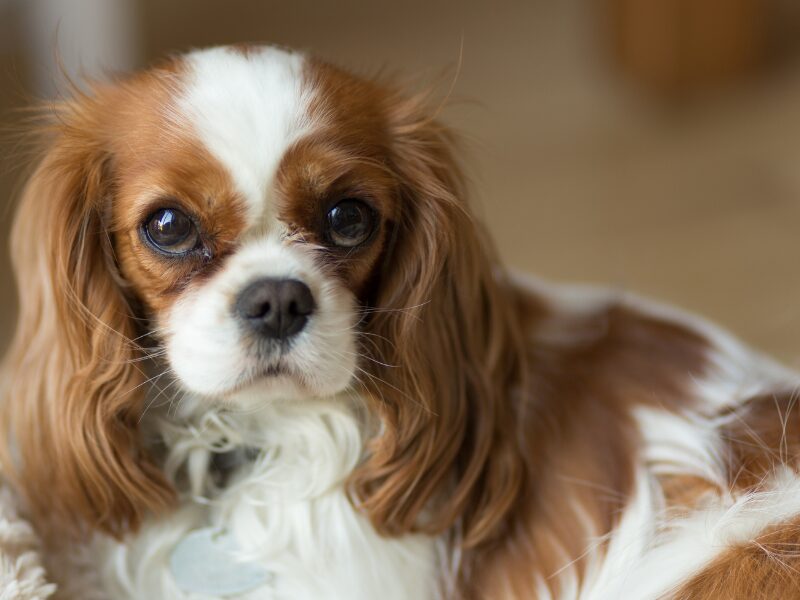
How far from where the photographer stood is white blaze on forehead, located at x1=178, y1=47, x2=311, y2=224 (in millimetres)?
1173

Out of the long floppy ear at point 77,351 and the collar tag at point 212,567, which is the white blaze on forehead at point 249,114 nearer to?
the long floppy ear at point 77,351

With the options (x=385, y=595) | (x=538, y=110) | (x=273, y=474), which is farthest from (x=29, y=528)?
(x=538, y=110)

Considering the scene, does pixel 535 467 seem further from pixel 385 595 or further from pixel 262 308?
pixel 262 308

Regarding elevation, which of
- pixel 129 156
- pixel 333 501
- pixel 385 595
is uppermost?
pixel 129 156

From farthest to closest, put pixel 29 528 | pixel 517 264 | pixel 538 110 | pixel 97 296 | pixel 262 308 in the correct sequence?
pixel 538 110
pixel 517 264
pixel 29 528
pixel 97 296
pixel 262 308

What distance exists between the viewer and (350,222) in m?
1.24

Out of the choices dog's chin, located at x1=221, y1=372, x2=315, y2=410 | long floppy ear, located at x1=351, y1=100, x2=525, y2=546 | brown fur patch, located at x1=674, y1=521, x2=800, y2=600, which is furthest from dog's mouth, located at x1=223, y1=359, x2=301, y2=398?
brown fur patch, located at x1=674, y1=521, x2=800, y2=600

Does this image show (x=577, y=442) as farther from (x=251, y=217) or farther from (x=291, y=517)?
(x=251, y=217)

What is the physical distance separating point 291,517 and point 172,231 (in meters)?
0.39

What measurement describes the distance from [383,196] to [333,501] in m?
0.38

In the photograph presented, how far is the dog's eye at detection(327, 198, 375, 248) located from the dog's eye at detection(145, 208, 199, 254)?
0.15 metres

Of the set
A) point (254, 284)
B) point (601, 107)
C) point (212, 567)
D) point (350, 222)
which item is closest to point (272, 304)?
point (254, 284)

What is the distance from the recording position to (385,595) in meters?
1.36

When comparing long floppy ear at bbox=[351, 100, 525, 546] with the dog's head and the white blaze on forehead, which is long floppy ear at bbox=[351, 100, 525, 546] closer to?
the dog's head
